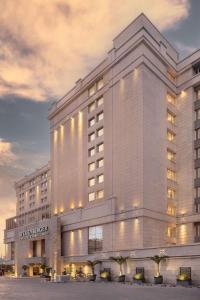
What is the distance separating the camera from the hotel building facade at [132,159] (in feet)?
208

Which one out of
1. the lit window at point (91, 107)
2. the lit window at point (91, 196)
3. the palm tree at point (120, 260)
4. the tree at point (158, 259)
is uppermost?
the lit window at point (91, 107)

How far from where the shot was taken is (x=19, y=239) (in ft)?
302

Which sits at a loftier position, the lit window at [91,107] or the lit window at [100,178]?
the lit window at [91,107]

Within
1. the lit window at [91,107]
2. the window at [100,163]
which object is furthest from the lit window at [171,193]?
the lit window at [91,107]

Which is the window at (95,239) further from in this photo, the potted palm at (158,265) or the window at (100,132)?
the potted palm at (158,265)

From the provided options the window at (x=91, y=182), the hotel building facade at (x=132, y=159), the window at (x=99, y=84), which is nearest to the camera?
the hotel building facade at (x=132, y=159)

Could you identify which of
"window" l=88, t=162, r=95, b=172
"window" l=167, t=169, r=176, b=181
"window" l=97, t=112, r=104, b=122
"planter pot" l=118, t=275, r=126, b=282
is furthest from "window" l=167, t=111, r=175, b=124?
"planter pot" l=118, t=275, r=126, b=282

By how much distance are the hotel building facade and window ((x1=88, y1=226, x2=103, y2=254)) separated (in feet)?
0.60

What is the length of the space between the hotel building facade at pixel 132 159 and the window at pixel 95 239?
18cm

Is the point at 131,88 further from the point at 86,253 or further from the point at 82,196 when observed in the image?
the point at 86,253

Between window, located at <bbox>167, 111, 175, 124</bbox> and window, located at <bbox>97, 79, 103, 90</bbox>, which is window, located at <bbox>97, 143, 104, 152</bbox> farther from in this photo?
window, located at <bbox>167, 111, 175, 124</bbox>

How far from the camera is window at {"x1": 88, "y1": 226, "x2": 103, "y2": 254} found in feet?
226

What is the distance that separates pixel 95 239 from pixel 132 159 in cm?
1706

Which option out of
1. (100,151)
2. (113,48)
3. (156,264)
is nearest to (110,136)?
(100,151)
